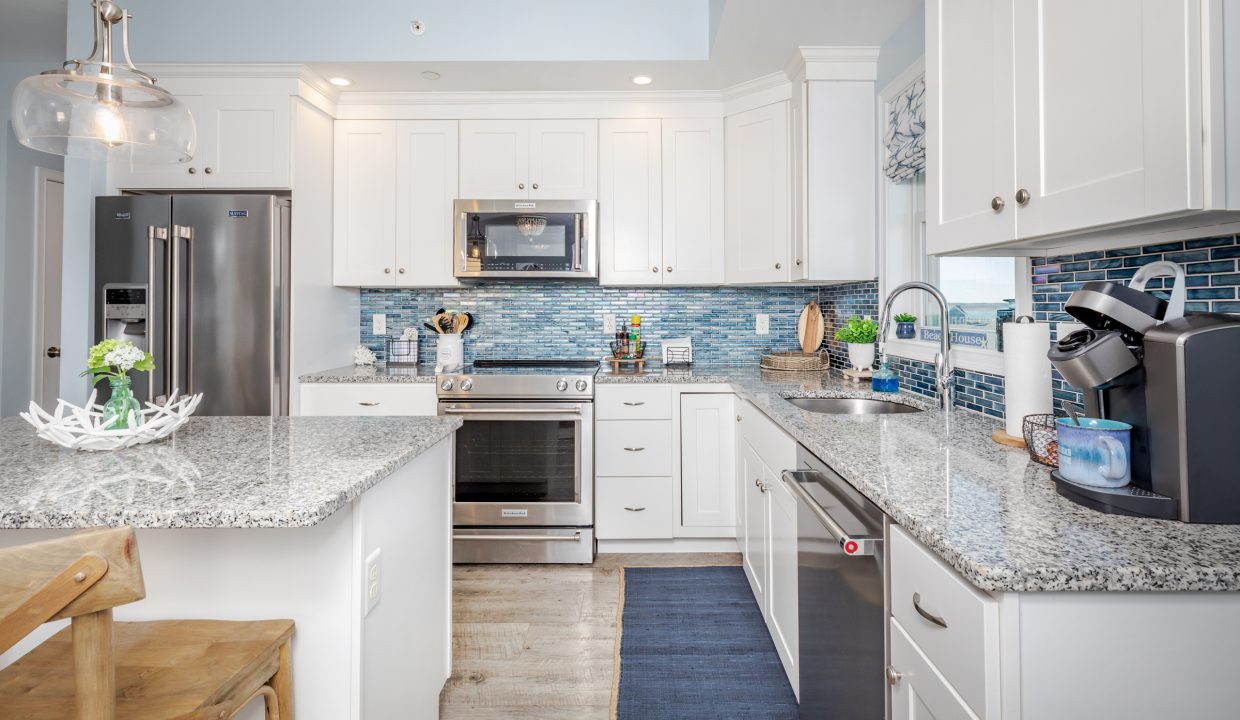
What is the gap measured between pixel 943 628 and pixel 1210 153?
0.75 meters

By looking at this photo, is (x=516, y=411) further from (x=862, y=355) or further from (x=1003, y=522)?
(x=1003, y=522)

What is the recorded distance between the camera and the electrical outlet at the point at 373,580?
122 cm

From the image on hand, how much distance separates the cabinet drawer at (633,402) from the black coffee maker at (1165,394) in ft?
6.43

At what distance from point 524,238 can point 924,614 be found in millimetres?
2653

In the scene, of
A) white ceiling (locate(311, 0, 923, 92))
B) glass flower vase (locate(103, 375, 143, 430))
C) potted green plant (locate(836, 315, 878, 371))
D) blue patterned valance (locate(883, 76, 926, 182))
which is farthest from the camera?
potted green plant (locate(836, 315, 878, 371))

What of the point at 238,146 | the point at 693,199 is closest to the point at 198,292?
the point at 238,146

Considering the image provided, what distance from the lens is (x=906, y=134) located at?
2.44 meters

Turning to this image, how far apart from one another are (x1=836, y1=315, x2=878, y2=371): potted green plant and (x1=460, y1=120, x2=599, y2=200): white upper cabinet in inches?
58.9

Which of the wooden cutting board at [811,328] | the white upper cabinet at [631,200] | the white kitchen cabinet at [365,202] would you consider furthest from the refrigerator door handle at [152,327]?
the wooden cutting board at [811,328]

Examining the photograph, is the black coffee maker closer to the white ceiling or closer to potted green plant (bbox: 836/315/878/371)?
potted green plant (bbox: 836/315/878/371)

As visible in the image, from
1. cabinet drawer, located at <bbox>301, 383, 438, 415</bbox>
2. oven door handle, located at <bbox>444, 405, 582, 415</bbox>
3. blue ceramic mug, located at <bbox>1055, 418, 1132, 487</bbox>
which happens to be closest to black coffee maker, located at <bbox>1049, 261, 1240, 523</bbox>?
blue ceramic mug, located at <bbox>1055, 418, 1132, 487</bbox>

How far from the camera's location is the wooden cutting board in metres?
3.36

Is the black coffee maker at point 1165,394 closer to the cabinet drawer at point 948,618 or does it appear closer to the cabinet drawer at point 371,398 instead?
the cabinet drawer at point 948,618

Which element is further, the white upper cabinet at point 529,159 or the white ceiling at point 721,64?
the white upper cabinet at point 529,159
